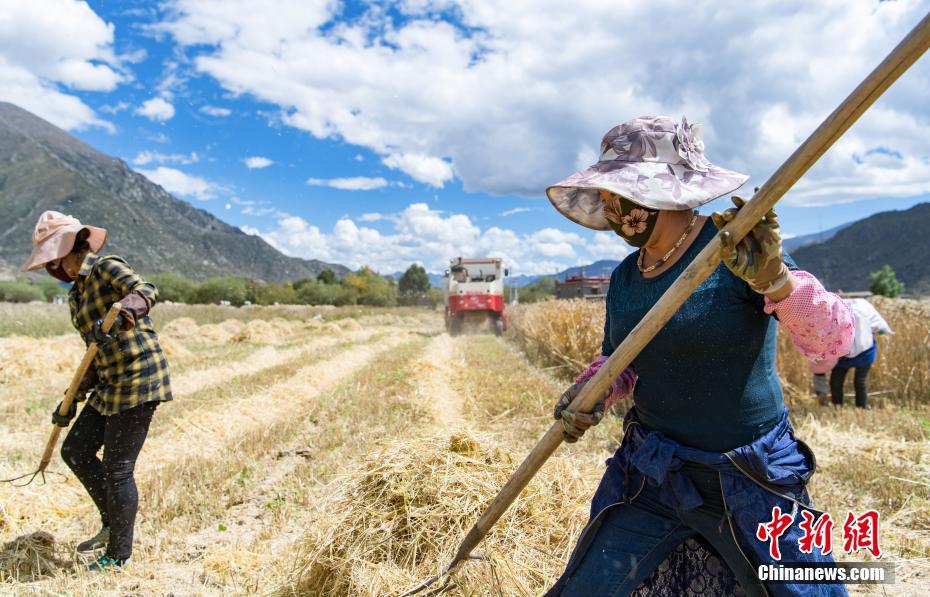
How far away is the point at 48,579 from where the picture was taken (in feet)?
11.4

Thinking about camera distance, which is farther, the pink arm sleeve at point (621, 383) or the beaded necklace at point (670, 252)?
the pink arm sleeve at point (621, 383)

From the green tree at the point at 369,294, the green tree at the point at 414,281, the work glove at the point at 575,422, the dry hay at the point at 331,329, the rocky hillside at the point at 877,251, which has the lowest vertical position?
the dry hay at the point at 331,329

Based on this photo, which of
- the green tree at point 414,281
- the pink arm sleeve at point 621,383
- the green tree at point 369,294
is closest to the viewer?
the pink arm sleeve at point 621,383

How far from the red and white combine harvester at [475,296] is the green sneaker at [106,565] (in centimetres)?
1877

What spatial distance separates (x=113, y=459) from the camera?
3.54 m

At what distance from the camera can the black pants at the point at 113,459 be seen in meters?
3.55

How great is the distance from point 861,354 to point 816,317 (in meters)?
6.88

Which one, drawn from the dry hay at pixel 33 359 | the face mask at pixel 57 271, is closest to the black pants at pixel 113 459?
the face mask at pixel 57 271

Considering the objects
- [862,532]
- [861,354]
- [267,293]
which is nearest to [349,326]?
[861,354]

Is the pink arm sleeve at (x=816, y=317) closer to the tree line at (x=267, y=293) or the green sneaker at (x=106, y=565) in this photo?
the green sneaker at (x=106, y=565)

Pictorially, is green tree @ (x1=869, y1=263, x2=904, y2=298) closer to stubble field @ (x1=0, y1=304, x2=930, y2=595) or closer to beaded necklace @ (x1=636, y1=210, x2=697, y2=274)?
stubble field @ (x1=0, y1=304, x2=930, y2=595)

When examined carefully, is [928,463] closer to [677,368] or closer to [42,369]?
[677,368]

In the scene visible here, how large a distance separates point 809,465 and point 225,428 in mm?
6565

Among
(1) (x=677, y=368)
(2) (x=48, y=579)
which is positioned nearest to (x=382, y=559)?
(1) (x=677, y=368)
